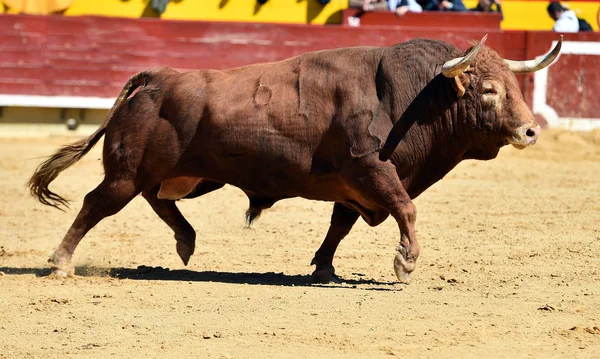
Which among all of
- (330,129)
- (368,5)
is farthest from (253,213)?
(368,5)

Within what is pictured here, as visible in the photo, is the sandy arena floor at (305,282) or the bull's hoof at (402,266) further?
the bull's hoof at (402,266)

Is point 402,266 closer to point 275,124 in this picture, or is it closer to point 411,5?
point 275,124

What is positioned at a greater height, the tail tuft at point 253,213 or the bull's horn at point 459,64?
the bull's horn at point 459,64

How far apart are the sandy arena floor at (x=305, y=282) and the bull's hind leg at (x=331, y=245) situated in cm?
13

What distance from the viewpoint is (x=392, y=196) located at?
5980 mm

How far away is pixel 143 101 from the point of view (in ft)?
21.7

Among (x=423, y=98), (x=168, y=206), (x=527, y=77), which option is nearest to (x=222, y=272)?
(x=168, y=206)

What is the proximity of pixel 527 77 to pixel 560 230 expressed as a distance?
5.71 metres

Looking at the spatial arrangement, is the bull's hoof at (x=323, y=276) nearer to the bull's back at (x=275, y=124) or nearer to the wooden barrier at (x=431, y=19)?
the bull's back at (x=275, y=124)

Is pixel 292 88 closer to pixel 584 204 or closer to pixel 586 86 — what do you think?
pixel 584 204

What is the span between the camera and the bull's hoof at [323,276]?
6.48m

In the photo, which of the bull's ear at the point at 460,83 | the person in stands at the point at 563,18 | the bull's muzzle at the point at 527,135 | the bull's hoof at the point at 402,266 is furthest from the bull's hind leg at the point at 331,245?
the person in stands at the point at 563,18

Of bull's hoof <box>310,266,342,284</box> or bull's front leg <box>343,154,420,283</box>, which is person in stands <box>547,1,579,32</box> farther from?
bull's front leg <box>343,154,420,283</box>

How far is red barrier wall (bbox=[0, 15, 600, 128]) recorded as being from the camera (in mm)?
13602
